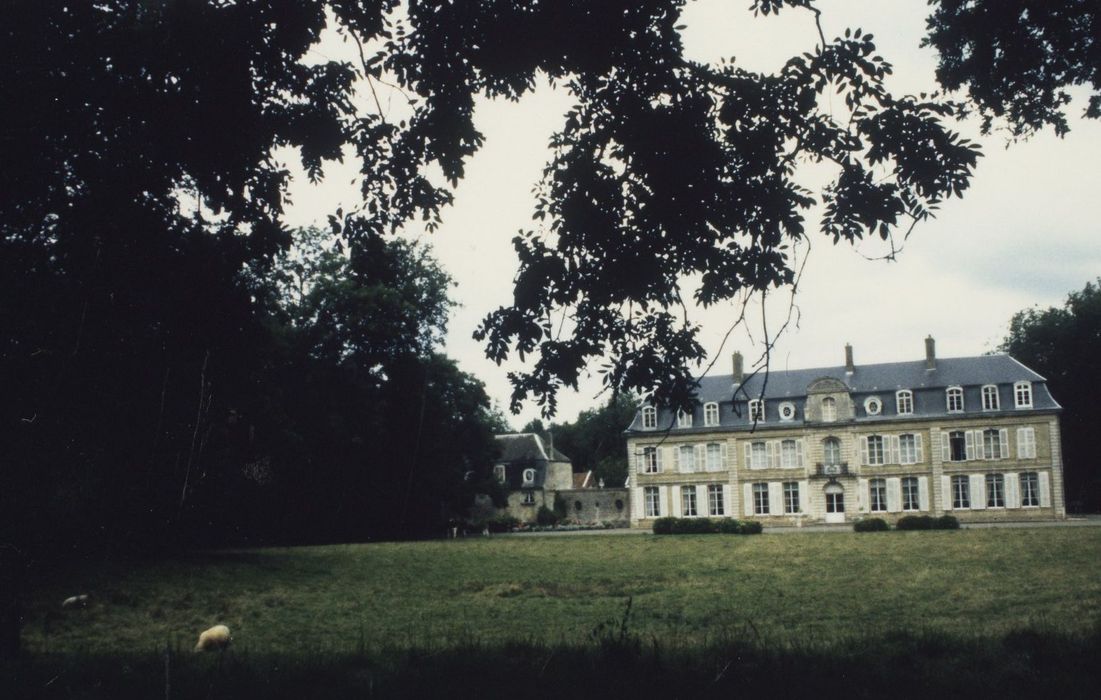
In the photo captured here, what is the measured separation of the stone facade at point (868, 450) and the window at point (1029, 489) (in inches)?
2.1

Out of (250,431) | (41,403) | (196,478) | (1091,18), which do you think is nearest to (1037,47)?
(1091,18)

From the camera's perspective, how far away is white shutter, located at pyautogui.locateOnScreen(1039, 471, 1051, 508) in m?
45.0

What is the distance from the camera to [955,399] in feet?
157

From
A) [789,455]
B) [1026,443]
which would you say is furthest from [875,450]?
[1026,443]

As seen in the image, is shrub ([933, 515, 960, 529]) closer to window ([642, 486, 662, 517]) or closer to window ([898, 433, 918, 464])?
window ([898, 433, 918, 464])

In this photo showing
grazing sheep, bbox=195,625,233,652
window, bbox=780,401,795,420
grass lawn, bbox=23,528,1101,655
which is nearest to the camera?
grazing sheep, bbox=195,625,233,652

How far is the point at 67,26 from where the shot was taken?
6.65 m

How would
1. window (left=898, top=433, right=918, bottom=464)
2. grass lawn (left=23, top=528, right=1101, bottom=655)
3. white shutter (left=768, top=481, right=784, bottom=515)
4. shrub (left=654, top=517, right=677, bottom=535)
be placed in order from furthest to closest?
white shutter (left=768, top=481, right=784, bottom=515), window (left=898, top=433, right=918, bottom=464), shrub (left=654, top=517, right=677, bottom=535), grass lawn (left=23, top=528, right=1101, bottom=655)

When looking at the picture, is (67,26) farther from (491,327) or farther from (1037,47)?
(1037,47)

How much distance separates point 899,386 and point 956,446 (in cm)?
449

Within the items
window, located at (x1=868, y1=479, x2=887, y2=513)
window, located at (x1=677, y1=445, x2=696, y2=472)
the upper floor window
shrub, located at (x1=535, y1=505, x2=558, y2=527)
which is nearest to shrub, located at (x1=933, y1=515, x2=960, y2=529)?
window, located at (x1=868, y1=479, x2=887, y2=513)

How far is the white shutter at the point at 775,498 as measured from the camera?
50.2m

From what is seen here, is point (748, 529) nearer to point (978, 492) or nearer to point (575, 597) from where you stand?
point (978, 492)

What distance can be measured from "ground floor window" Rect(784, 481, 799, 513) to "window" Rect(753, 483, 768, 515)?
3.82 ft
